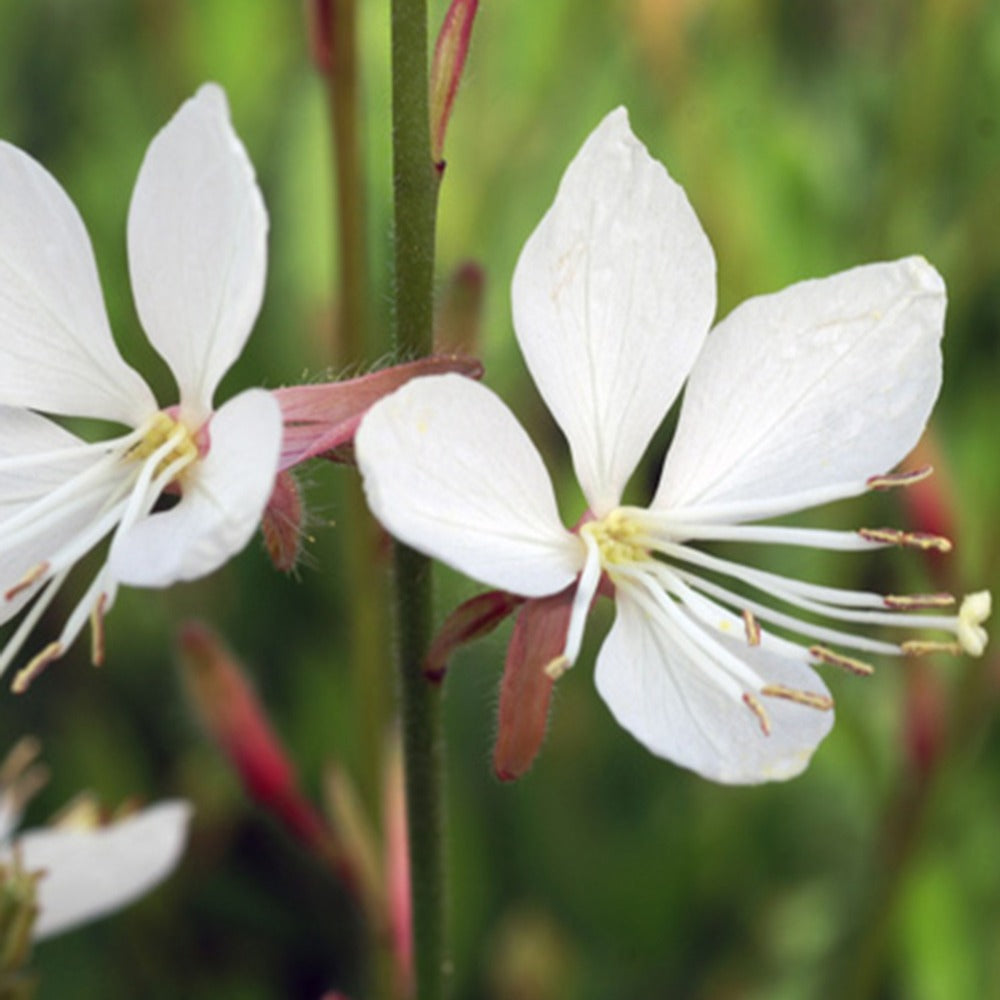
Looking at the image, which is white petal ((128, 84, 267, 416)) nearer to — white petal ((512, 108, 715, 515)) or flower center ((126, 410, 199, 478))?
flower center ((126, 410, 199, 478))

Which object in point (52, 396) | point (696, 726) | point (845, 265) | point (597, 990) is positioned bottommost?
point (597, 990)

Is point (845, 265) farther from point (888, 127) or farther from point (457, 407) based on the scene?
point (457, 407)

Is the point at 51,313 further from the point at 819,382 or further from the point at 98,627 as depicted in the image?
the point at 819,382

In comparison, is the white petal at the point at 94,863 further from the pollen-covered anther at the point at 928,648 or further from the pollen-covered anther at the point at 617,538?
the pollen-covered anther at the point at 928,648

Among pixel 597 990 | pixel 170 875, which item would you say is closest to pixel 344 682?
pixel 170 875

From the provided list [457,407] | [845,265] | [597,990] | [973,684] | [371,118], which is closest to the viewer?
[457,407]

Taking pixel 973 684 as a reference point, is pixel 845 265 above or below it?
above

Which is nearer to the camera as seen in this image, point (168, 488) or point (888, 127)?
point (168, 488)
